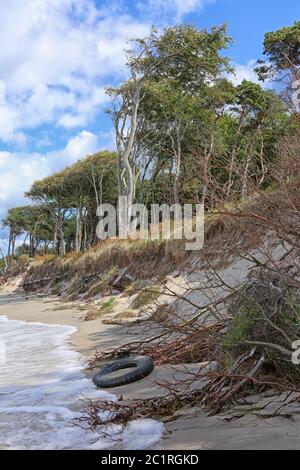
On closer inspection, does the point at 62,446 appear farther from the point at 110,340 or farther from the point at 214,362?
the point at 110,340

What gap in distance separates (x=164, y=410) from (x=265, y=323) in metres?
1.29

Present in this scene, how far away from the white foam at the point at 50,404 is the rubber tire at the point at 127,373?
0.15 m

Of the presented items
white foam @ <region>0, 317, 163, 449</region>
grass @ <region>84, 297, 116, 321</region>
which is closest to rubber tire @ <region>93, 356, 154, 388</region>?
white foam @ <region>0, 317, 163, 449</region>

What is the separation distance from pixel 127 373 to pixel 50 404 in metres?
1.12

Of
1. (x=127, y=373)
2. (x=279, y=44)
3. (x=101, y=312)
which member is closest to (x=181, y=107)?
(x=279, y=44)

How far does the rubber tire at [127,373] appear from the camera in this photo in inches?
251

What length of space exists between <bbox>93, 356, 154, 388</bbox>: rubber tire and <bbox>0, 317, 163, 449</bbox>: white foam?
0.15 meters

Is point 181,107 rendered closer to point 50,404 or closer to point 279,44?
point 279,44

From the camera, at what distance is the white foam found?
4277 millimetres

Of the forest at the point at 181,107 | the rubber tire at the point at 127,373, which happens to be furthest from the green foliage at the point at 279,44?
the rubber tire at the point at 127,373

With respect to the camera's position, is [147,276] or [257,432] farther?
[147,276]

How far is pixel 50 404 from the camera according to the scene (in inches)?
226
